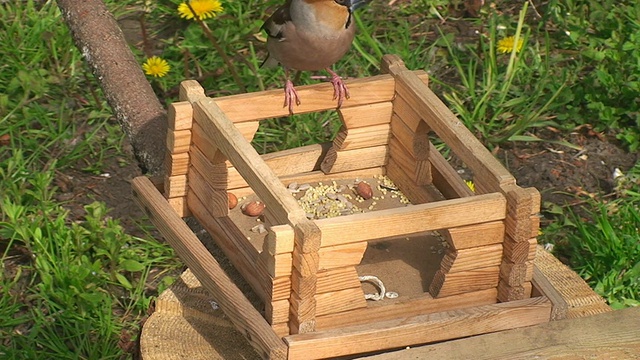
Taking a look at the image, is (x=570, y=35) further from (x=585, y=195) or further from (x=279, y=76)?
(x=279, y=76)

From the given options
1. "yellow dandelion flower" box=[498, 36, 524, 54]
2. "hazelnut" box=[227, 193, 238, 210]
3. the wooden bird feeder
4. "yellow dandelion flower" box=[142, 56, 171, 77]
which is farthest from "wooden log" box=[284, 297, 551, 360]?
"yellow dandelion flower" box=[142, 56, 171, 77]

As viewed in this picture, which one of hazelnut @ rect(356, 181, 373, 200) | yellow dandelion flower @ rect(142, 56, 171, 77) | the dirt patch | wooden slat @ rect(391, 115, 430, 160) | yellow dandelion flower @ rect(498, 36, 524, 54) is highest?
wooden slat @ rect(391, 115, 430, 160)

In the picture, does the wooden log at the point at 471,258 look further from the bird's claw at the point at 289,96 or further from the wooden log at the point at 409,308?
the bird's claw at the point at 289,96

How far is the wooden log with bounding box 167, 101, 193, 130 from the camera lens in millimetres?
3568

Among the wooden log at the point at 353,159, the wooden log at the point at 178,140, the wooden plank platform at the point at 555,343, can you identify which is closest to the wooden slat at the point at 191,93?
the wooden log at the point at 178,140

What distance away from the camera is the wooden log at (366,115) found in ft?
12.5

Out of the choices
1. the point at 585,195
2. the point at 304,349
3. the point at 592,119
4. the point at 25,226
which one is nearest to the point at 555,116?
the point at 592,119

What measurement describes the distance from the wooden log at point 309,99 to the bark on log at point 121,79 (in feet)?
2.27

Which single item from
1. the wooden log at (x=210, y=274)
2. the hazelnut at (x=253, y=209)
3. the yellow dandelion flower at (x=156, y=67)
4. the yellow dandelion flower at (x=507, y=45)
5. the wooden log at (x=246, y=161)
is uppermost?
A: the wooden log at (x=246, y=161)

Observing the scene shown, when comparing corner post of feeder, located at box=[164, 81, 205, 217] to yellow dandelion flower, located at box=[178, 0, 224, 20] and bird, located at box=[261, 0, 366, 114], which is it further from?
yellow dandelion flower, located at box=[178, 0, 224, 20]

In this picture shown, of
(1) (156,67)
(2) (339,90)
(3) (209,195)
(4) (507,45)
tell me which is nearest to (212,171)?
(3) (209,195)

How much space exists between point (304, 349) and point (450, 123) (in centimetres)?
89

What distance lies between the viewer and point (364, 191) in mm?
3857

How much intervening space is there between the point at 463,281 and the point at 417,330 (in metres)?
0.24
